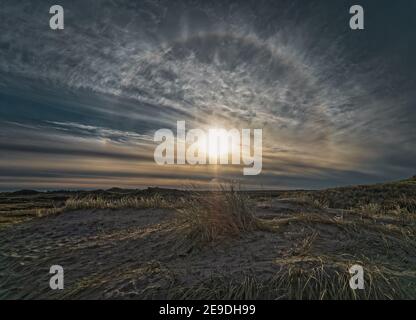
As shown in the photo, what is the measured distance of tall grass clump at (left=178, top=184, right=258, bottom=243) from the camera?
15.3ft

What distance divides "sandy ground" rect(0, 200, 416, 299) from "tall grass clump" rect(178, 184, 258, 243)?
20cm

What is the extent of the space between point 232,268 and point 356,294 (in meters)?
1.26

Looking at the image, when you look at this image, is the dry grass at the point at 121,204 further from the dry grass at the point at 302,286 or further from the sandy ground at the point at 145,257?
the dry grass at the point at 302,286

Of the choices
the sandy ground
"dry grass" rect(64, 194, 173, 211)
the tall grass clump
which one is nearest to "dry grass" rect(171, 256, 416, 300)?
the sandy ground

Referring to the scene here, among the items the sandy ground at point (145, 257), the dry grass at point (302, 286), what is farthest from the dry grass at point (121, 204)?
the dry grass at point (302, 286)

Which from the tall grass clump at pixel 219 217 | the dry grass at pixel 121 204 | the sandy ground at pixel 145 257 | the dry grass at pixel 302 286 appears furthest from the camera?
the dry grass at pixel 121 204

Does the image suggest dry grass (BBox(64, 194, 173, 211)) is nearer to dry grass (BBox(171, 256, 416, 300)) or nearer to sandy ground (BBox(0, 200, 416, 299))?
sandy ground (BBox(0, 200, 416, 299))

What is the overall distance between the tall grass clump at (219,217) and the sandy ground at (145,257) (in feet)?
0.65

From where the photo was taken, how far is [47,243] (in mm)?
5973

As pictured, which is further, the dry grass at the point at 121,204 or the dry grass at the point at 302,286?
the dry grass at the point at 121,204

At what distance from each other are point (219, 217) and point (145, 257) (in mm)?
1256

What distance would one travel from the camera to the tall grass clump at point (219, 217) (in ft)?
15.3
